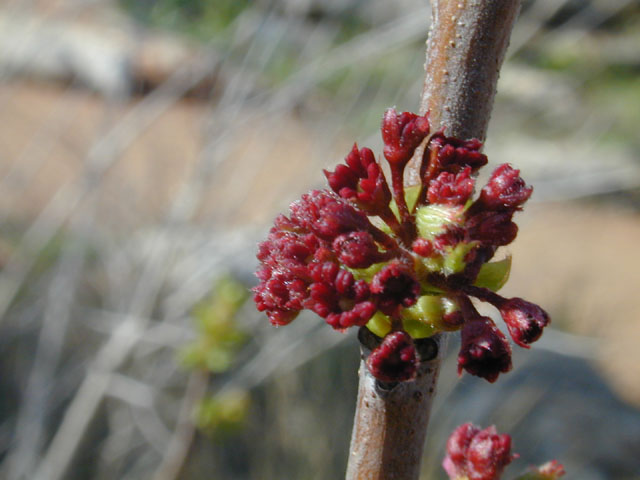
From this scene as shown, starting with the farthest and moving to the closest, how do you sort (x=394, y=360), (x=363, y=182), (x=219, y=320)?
1. (x=219, y=320)
2. (x=363, y=182)
3. (x=394, y=360)

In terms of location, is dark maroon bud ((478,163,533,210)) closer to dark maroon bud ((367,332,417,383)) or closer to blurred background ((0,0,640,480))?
dark maroon bud ((367,332,417,383))

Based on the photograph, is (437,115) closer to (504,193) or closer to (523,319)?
(504,193)

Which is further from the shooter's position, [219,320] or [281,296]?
[219,320]

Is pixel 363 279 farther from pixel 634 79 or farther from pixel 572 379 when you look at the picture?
pixel 634 79

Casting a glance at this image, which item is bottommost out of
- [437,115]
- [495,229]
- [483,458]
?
[483,458]

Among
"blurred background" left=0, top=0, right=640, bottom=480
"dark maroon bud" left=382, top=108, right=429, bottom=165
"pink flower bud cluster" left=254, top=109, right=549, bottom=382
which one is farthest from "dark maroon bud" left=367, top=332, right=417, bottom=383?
"blurred background" left=0, top=0, right=640, bottom=480

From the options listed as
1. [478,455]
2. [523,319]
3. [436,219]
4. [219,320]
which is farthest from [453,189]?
[219,320]

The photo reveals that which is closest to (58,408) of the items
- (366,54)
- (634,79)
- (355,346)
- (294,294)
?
(355,346)
